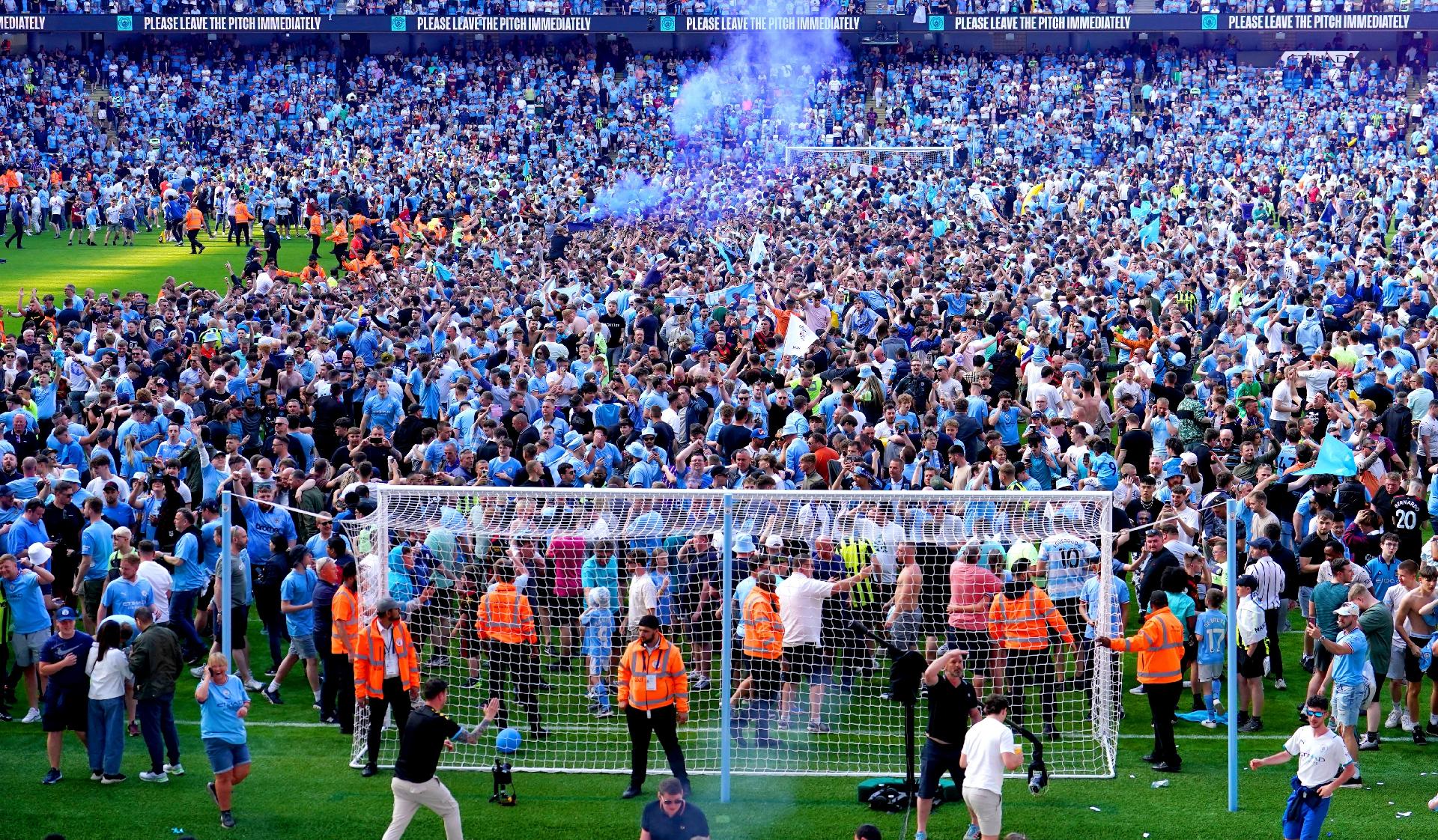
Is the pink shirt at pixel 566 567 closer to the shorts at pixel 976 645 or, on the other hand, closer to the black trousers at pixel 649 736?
the black trousers at pixel 649 736

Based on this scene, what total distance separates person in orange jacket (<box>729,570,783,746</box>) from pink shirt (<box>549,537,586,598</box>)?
1.12 meters

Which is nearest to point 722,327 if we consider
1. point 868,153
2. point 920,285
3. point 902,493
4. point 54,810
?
point 920,285

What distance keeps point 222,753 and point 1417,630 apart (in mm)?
7532

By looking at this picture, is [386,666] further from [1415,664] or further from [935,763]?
[1415,664]

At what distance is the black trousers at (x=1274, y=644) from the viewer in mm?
11984

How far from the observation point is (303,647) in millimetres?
12109

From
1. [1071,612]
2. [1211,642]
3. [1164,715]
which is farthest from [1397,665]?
[1071,612]

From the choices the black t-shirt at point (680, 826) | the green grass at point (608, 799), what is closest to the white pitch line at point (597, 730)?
the green grass at point (608, 799)

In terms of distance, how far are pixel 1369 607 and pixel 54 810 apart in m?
8.16

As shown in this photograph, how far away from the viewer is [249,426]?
16281mm

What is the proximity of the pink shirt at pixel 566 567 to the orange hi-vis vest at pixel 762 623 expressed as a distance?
3.70 feet

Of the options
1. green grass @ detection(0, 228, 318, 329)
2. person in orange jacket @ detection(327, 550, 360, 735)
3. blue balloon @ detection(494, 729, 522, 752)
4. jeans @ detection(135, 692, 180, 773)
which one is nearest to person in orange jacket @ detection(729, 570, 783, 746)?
blue balloon @ detection(494, 729, 522, 752)

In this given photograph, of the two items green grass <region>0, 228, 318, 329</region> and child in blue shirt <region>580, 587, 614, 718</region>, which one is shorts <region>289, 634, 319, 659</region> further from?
green grass <region>0, 228, 318, 329</region>

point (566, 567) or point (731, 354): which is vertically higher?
point (731, 354)
